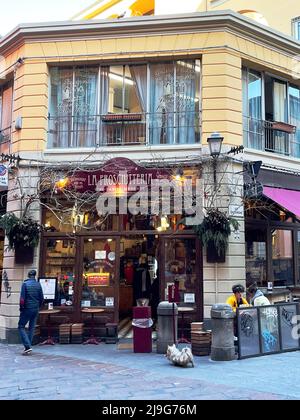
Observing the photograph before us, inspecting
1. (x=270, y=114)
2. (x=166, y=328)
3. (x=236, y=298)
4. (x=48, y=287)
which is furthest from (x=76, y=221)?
(x=270, y=114)

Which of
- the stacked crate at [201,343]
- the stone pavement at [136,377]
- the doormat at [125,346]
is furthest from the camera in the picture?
the doormat at [125,346]

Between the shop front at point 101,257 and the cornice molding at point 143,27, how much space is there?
13.0 ft

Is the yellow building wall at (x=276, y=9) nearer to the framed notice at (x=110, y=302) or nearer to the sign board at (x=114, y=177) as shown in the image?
the sign board at (x=114, y=177)

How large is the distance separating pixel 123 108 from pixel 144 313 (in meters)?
5.46

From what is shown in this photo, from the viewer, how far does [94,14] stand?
19578 mm

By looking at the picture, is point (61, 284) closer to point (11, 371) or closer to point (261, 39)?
point (11, 371)

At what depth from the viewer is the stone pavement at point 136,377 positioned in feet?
19.9

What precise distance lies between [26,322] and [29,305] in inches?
15.1

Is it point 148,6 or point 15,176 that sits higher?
point 148,6

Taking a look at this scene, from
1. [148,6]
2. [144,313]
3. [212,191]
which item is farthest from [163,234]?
[148,6]

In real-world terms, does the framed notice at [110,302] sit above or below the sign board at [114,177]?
below

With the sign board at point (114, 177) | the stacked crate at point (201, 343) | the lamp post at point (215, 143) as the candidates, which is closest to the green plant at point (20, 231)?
the sign board at point (114, 177)

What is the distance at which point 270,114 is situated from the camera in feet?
40.4

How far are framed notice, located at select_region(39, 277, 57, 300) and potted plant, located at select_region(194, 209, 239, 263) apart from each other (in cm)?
376
